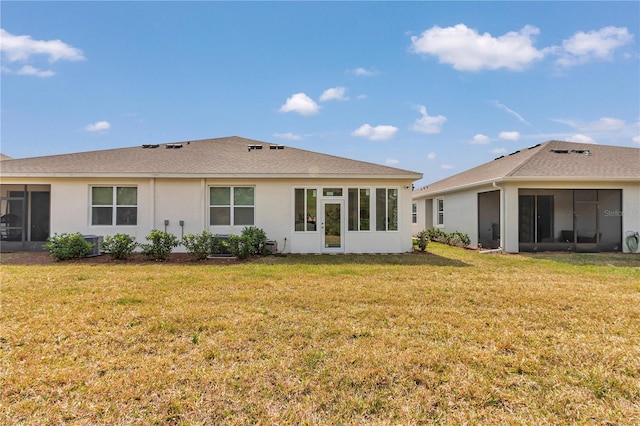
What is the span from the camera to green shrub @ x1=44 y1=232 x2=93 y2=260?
990 cm

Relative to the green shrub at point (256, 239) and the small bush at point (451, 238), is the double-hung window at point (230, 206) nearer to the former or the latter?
the green shrub at point (256, 239)

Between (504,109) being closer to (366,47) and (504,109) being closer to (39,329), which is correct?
(366,47)

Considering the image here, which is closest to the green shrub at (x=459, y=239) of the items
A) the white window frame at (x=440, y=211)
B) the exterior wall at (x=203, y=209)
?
the white window frame at (x=440, y=211)

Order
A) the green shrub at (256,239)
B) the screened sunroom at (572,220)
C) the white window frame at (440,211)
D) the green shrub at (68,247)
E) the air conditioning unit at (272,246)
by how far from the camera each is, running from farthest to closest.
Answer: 1. the white window frame at (440,211)
2. the screened sunroom at (572,220)
3. the air conditioning unit at (272,246)
4. the green shrub at (256,239)
5. the green shrub at (68,247)

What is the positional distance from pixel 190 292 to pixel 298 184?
6.58 meters

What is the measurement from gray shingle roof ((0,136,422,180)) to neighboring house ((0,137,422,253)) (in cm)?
5

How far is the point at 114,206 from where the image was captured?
11969 millimetres

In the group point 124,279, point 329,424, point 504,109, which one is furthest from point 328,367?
point 504,109

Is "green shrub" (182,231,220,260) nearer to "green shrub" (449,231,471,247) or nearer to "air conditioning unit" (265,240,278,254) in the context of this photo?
"air conditioning unit" (265,240,278,254)

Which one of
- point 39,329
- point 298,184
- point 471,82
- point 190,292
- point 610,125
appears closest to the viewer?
point 39,329

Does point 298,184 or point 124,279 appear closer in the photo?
point 124,279

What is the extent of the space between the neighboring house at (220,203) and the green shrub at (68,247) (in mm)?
1629

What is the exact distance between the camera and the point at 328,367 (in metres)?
3.33

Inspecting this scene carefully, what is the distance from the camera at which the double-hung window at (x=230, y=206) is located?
1209cm
